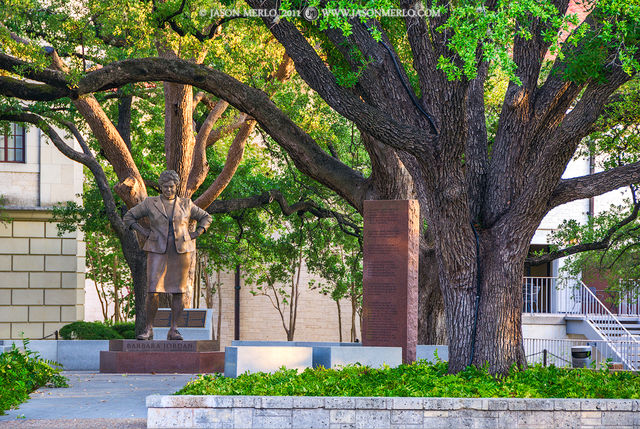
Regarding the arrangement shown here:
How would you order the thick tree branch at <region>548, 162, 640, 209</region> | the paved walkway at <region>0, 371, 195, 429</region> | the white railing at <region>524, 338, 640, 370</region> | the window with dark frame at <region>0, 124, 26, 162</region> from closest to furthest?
the paved walkway at <region>0, 371, 195, 429</region>
the thick tree branch at <region>548, 162, 640, 209</region>
the white railing at <region>524, 338, 640, 370</region>
the window with dark frame at <region>0, 124, 26, 162</region>

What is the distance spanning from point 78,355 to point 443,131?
10918 mm

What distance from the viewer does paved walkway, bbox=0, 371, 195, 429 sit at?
33.9 ft

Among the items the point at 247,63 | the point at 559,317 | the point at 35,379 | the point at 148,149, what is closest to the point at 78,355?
the point at 35,379

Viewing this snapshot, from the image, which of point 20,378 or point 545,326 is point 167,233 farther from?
point 545,326

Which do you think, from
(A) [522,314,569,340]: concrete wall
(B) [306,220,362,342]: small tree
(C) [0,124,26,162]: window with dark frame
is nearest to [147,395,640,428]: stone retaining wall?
(B) [306,220,362,342]: small tree

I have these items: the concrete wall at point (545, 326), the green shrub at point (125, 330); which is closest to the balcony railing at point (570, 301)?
the concrete wall at point (545, 326)

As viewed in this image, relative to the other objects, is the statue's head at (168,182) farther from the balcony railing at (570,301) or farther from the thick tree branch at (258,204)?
the balcony railing at (570,301)

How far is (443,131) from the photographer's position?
11.8 m

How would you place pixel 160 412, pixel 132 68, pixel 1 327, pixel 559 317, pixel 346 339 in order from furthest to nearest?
pixel 346 339 < pixel 559 317 < pixel 1 327 < pixel 132 68 < pixel 160 412

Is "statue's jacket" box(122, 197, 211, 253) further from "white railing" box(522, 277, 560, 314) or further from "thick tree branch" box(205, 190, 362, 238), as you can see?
"white railing" box(522, 277, 560, 314)

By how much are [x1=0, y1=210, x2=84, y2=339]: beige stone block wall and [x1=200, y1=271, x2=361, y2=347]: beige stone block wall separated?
10.9 metres

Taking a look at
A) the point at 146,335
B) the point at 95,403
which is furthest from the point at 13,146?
the point at 95,403

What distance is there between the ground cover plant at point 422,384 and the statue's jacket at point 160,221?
15.4ft

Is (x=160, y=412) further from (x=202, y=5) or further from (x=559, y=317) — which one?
(x=559, y=317)
